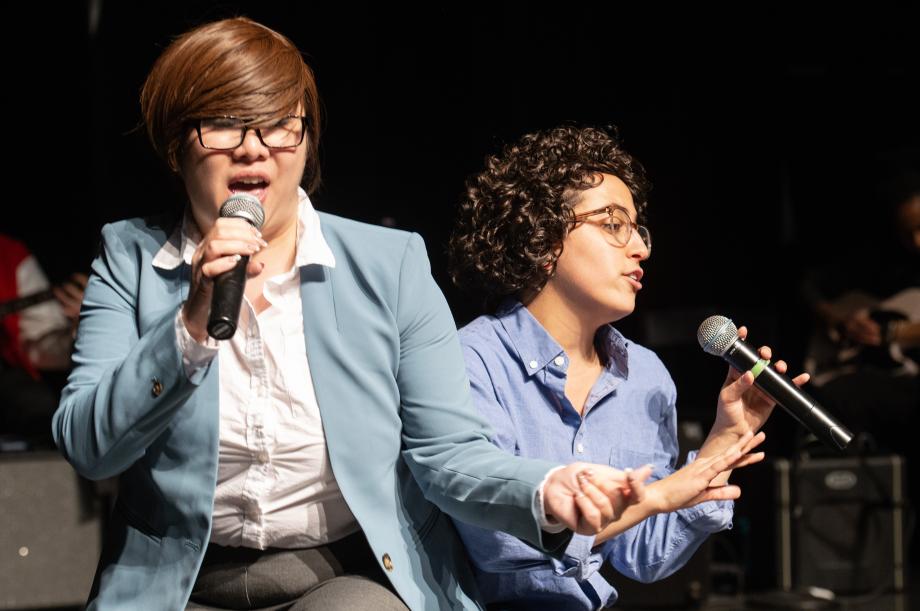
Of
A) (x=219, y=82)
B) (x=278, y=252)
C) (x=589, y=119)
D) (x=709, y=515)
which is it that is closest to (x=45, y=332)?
(x=589, y=119)

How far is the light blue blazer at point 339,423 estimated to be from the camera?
1.70 metres

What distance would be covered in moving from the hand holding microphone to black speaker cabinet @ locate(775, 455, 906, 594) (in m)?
3.20

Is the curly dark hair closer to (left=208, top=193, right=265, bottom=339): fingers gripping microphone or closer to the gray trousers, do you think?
the gray trousers

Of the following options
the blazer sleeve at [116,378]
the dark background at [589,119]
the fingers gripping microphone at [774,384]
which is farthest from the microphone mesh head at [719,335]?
the dark background at [589,119]

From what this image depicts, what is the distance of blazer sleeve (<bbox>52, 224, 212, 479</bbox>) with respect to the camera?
163cm

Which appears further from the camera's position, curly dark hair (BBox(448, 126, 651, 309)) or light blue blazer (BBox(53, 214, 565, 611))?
curly dark hair (BBox(448, 126, 651, 309))

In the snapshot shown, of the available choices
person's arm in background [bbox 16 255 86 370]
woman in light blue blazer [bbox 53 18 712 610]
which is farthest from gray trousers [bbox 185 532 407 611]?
person's arm in background [bbox 16 255 86 370]

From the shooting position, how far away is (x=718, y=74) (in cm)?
531

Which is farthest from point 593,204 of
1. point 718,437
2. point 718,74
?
point 718,74

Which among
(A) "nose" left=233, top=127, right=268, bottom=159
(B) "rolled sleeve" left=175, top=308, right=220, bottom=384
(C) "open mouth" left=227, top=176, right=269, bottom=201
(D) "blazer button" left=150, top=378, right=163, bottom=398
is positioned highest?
(A) "nose" left=233, top=127, right=268, bottom=159

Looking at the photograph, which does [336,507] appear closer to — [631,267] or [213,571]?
[213,571]

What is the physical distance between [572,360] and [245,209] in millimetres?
844

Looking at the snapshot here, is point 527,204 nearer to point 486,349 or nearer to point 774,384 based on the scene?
point 486,349

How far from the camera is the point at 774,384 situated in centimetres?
199
